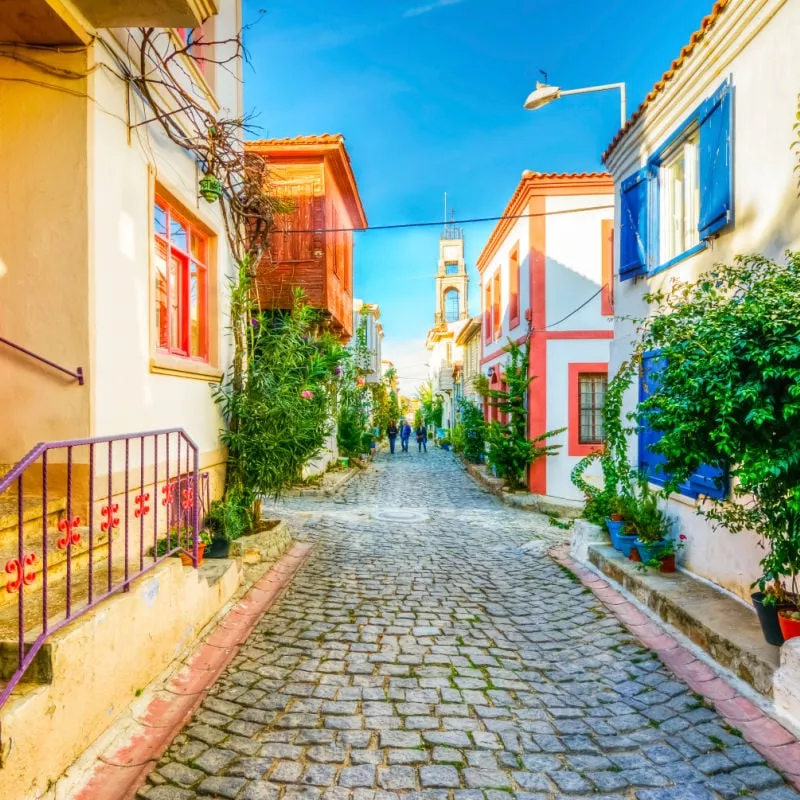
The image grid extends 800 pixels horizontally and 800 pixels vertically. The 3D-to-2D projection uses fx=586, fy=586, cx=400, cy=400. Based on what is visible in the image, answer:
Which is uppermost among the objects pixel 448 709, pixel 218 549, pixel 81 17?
pixel 81 17

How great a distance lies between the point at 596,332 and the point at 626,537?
695 centimetres

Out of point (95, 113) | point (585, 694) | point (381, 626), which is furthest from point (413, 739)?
point (95, 113)

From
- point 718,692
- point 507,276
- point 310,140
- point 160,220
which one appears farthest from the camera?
point 507,276

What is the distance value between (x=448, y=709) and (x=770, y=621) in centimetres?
214

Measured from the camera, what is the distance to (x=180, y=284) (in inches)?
252

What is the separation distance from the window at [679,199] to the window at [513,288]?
751cm

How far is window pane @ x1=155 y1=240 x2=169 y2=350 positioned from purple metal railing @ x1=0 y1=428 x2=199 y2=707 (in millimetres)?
1083

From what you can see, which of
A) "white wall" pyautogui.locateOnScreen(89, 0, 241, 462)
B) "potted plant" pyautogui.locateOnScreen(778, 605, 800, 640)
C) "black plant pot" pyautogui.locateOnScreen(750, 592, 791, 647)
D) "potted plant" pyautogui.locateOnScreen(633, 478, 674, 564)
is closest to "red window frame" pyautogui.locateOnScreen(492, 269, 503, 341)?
"potted plant" pyautogui.locateOnScreen(633, 478, 674, 564)

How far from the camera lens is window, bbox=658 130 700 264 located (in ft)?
20.5

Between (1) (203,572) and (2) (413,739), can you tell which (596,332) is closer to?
(1) (203,572)

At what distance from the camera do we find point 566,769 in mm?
2953

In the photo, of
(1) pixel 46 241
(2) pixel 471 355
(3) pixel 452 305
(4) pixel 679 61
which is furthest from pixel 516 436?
(3) pixel 452 305

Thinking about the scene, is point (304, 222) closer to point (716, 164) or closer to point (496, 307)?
point (716, 164)

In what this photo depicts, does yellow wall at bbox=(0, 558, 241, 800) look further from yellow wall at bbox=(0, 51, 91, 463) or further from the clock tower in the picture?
the clock tower
